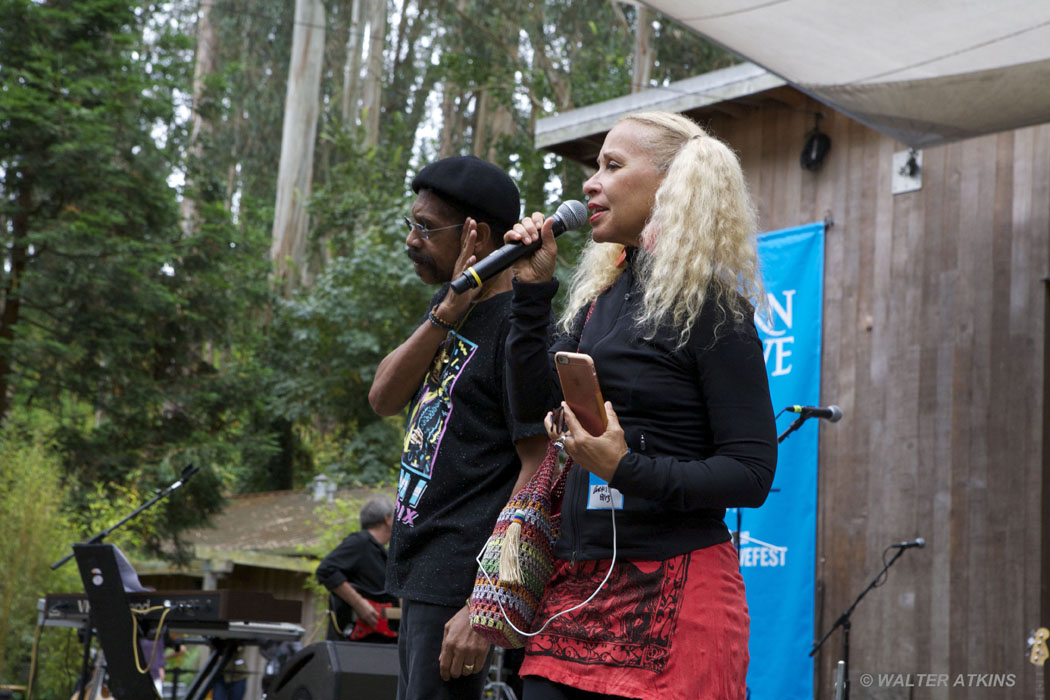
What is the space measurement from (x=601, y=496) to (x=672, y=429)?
164 mm

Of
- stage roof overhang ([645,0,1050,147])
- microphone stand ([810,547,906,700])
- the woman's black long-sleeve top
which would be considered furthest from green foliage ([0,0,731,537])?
the woman's black long-sleeve top

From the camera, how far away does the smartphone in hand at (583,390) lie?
5.45ft

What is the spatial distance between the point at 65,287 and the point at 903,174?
32.0 ft

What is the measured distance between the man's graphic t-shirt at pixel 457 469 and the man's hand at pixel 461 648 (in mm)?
101

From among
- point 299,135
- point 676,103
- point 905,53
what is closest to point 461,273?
point 905,53

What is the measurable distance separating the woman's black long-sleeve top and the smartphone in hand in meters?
0.08

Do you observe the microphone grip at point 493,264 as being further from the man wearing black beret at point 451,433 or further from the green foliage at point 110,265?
the green foliage at point 110,265

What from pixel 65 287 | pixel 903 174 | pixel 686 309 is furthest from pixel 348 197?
pixel 686 309

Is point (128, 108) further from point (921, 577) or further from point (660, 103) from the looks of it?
point (921, 577)

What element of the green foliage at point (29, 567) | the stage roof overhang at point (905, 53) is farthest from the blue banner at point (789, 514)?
the green foliage at point (29, 567)

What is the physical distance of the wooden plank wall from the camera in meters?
5.70

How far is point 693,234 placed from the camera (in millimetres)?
1921

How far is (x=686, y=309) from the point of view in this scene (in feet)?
6.03

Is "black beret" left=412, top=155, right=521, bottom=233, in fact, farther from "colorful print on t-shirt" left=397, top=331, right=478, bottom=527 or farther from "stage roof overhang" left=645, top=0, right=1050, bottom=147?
"stage roof overhang" left=645, top=0, right=1050, bottom=147
